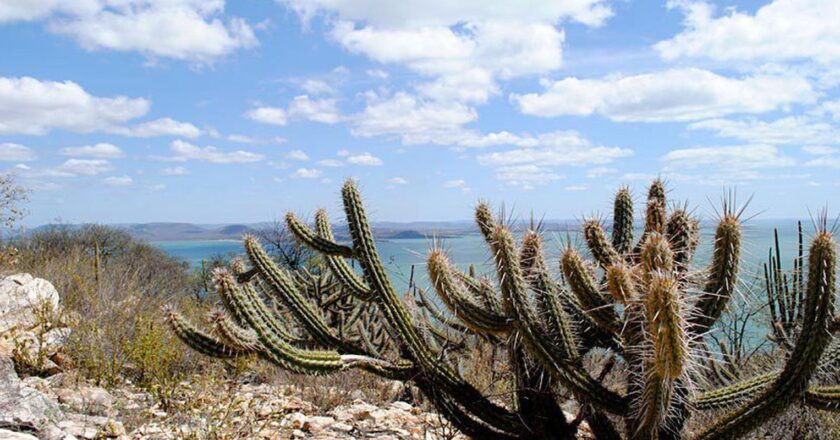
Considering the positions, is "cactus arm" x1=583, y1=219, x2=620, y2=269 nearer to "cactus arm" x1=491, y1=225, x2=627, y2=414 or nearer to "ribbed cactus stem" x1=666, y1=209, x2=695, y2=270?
"ribbed cactus stem" x1=666, y1=209, x2=695, y2=270

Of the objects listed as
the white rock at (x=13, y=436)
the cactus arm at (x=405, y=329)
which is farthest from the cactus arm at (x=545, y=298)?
the white rock at (x=13, y=436)

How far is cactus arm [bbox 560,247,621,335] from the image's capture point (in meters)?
3.25

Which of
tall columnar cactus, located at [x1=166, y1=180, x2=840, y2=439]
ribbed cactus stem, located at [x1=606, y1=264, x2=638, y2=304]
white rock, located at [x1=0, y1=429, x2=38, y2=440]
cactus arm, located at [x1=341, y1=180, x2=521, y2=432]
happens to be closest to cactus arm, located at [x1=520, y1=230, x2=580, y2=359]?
tall columnar cactus, located at [x1=166, y1=180, x2=840, y2=439]

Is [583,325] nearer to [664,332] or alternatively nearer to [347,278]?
[664,332]

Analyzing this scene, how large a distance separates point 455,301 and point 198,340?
52.1 inches

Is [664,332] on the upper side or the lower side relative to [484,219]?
lower

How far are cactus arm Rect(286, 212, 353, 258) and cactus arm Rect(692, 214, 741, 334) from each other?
1981 millimetres

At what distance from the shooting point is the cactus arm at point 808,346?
2.95 m

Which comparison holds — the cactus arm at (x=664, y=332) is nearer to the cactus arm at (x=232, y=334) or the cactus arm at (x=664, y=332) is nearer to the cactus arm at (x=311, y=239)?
the cactus arm at (x=232, y=334)

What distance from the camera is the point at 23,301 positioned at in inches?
332

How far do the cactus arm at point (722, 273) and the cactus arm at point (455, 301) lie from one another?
0.94 metres

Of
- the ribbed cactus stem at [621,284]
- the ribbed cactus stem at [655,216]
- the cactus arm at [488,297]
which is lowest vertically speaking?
the cactus arm at [488,297]

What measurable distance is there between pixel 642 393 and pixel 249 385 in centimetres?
493

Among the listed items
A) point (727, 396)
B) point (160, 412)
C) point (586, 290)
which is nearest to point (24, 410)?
point (160, 412)
